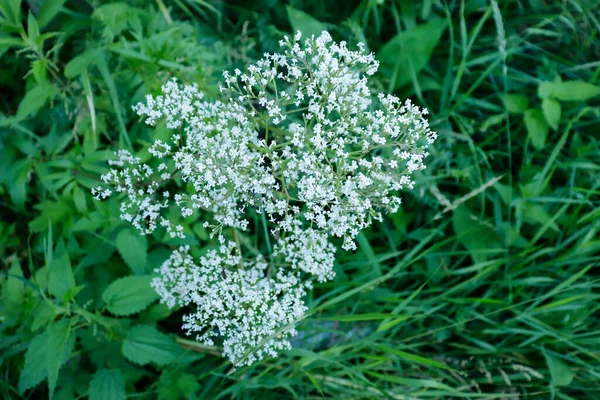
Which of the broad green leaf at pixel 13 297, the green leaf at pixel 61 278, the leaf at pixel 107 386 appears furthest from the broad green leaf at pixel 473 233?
the broad green leaf at pixel 13 297

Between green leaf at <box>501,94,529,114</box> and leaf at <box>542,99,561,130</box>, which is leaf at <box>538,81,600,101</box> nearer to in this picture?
leaf at <box>542,99,561,130</box>

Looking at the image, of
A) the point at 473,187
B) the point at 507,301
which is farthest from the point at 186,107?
the point at 507,301

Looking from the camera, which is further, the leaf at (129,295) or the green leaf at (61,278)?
the leaf at (129,295)

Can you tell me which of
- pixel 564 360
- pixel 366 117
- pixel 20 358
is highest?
pixel 366 117

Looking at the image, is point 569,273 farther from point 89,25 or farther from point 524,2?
point 89,25

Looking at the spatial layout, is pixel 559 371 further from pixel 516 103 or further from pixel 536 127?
pixel 516 103

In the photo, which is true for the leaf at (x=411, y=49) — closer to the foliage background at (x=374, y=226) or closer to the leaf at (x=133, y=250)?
the foliage background at (x=374, y=226)
